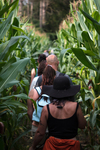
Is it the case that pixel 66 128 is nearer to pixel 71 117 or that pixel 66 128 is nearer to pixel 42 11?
pixel 71 117

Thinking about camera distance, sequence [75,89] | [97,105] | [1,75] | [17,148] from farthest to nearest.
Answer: [17,148]
[97,105]
[75,89]
[1,75]

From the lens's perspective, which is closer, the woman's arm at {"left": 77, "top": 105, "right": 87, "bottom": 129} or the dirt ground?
the woman's arm at {"left": 77, "top": 105, "right": 87, "bottom": 129}

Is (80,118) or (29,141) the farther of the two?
(29,141)

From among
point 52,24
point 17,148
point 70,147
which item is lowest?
point 17,148

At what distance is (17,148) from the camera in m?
2.72

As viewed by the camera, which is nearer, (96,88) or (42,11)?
(96,88)

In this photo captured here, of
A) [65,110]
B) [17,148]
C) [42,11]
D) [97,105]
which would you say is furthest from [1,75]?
[42,11]

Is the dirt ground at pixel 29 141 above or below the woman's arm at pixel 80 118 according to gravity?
below

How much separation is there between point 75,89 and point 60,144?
517 millimetres

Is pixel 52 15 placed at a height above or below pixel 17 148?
above

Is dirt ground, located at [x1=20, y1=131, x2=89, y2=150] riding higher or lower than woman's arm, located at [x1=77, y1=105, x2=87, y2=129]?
lower

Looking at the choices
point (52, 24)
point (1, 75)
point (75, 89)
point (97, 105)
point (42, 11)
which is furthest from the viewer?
point (42, 11)

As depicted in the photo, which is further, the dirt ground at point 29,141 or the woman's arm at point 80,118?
the dirt ground at point 29,141

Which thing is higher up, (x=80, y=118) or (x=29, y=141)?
(x=80, y=118)
